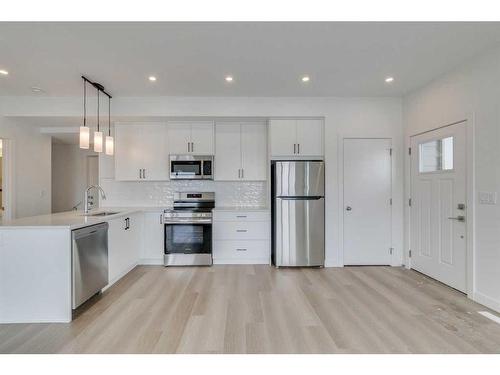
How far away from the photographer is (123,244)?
12.0 ft

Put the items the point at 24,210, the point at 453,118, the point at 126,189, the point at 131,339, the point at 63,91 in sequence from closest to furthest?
the point at 131,339 → the point at 453,118 → the point at 63,91 → the point at 24,210 → the point at 126,189

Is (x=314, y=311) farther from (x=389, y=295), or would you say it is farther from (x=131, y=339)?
(x=131, y=339)

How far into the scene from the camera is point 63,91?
150 inches

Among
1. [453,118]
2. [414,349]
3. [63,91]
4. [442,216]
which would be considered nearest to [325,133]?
[453,118]

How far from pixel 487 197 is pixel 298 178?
2.11m

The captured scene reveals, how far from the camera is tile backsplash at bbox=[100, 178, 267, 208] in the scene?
4.77 meters

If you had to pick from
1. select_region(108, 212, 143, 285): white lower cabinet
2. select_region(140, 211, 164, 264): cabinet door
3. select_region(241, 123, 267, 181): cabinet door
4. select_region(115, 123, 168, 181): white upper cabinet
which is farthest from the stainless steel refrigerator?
select_region(108, 212, 143, 285): white lower cabinet

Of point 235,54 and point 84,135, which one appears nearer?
point 235,54

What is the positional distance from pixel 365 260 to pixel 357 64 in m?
2.72

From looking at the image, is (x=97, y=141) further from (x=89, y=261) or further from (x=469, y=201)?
(x=469, y=201)

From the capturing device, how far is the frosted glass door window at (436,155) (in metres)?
3.30

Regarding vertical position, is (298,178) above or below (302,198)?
above

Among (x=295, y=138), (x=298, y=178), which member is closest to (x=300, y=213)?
(x=298, y=178)

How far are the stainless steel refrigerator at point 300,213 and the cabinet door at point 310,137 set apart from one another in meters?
0.23
